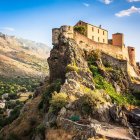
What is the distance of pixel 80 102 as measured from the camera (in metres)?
53.8

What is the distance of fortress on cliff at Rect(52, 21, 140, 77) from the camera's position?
71.9 m

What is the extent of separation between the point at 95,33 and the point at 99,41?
89.6 inches

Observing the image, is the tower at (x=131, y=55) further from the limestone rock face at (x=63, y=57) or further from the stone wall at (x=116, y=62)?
the limestone rock face at (x=63, y=57)

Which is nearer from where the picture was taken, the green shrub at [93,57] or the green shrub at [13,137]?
the green shrub at [13,137]

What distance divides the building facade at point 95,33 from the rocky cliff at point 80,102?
17.1ft

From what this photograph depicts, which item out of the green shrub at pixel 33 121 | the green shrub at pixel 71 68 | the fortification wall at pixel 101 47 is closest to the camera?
the green shrub at pixel 71 68

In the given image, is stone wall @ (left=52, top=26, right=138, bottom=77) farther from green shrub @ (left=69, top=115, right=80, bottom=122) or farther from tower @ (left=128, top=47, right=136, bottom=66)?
green shrub @ (left=69, top=115, right=80, bottom=122)

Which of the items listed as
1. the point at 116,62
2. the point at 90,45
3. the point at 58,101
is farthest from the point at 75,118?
the point at 116,62

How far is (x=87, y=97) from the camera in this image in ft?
177

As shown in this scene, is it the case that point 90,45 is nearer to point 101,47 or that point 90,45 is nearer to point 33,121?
point 101,47

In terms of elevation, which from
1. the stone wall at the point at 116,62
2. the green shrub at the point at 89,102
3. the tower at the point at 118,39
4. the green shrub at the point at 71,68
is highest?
the tower at the point at 118,39

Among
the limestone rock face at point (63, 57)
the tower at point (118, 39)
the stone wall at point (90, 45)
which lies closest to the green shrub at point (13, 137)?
the limestone rock face at point (63, 57)

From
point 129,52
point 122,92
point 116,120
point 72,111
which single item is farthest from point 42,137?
point 129,52

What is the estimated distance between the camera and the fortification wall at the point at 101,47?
72875 millimetres
